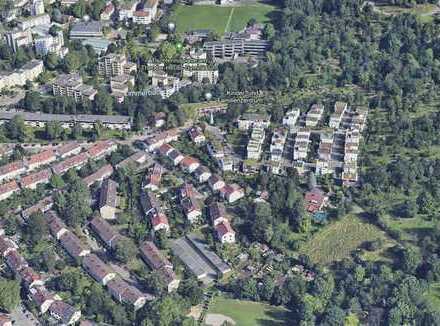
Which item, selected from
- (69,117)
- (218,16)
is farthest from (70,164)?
(218,16)

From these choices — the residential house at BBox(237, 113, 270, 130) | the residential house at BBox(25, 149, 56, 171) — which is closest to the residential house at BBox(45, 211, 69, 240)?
the residential house at BBox(25, 149, 56, 171)

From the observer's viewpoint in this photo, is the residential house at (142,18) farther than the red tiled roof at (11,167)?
Yes

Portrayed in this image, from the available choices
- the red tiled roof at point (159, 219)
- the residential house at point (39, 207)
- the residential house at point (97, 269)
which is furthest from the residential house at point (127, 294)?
the residential house at point (39, 207)

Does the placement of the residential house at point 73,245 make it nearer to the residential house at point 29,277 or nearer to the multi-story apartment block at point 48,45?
the residential house at point 29,277

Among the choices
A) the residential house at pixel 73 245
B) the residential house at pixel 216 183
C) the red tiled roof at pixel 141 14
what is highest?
the red tiled roof at pixel 141 14

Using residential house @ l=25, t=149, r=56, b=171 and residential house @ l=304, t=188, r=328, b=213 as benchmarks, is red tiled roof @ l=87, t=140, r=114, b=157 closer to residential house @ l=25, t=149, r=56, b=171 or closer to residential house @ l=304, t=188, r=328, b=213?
residential house @ l=25, t=149, r=56, b=171
